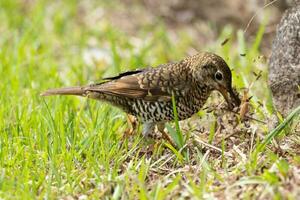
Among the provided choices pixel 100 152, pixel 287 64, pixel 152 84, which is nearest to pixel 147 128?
pixel 152 84

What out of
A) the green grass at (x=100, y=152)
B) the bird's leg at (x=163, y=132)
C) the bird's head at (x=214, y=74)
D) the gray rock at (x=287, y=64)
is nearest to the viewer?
the green grass at (x=100, y=152)

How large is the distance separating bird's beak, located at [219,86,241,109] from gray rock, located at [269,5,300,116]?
479mm

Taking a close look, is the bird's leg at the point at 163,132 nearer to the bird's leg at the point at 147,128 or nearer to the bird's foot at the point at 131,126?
the bird's leg at the point at 147,128

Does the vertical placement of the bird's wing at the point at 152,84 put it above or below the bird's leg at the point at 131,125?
above

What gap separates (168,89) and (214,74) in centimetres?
39

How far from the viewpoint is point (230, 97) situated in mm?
5758

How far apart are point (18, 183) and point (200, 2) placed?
5.89 metres

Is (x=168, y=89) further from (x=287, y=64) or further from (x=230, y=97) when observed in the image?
(x=287, y=64)

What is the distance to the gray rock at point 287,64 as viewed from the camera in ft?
19.3

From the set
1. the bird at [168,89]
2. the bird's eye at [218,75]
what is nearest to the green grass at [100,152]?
the bird at [168,89]

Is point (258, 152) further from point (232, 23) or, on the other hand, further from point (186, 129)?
point (232, 23)

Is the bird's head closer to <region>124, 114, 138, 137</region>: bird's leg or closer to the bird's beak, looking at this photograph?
the bird's beak

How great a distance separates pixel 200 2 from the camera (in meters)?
10.1

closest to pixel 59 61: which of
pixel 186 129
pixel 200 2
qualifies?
pixel 200 2
